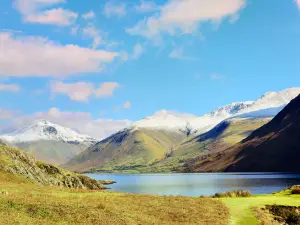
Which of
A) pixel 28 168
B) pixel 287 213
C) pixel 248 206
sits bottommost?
pixel 287 213

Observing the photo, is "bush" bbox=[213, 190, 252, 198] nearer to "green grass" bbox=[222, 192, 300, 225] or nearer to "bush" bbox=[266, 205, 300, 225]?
"green grass" bbox=[222, 192, 300, 225]

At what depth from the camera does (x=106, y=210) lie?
33344 millimetres

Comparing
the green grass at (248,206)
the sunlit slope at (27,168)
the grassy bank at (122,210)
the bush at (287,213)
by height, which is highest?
the sunlit slope at (27,168)

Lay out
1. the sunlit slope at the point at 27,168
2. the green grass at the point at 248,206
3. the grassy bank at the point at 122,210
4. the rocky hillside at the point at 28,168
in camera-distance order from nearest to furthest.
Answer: the grassy bank at the point at 122,210 < the green grass at the point at 248,206 < the sunlit slope at the point at 27,168 < the rocky hillside at the point at 28,168

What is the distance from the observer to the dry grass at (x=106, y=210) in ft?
96.4

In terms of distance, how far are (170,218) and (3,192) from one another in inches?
648

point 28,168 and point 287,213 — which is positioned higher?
point 28,168

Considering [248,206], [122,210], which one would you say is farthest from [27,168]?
[122,210]

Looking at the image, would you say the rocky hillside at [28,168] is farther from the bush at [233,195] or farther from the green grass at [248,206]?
the green grass at [248,206]

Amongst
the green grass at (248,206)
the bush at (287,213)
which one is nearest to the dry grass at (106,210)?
the green grass at (248,206)

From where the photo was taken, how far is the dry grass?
96.4ft

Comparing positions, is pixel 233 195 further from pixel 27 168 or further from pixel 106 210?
pixel 27 168

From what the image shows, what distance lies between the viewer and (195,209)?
129 feet

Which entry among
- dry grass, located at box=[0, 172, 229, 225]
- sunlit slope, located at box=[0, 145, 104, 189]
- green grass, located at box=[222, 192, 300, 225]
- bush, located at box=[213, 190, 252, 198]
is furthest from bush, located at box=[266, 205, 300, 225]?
sunlit slope, located at box=[0, 145, 104, 189]
